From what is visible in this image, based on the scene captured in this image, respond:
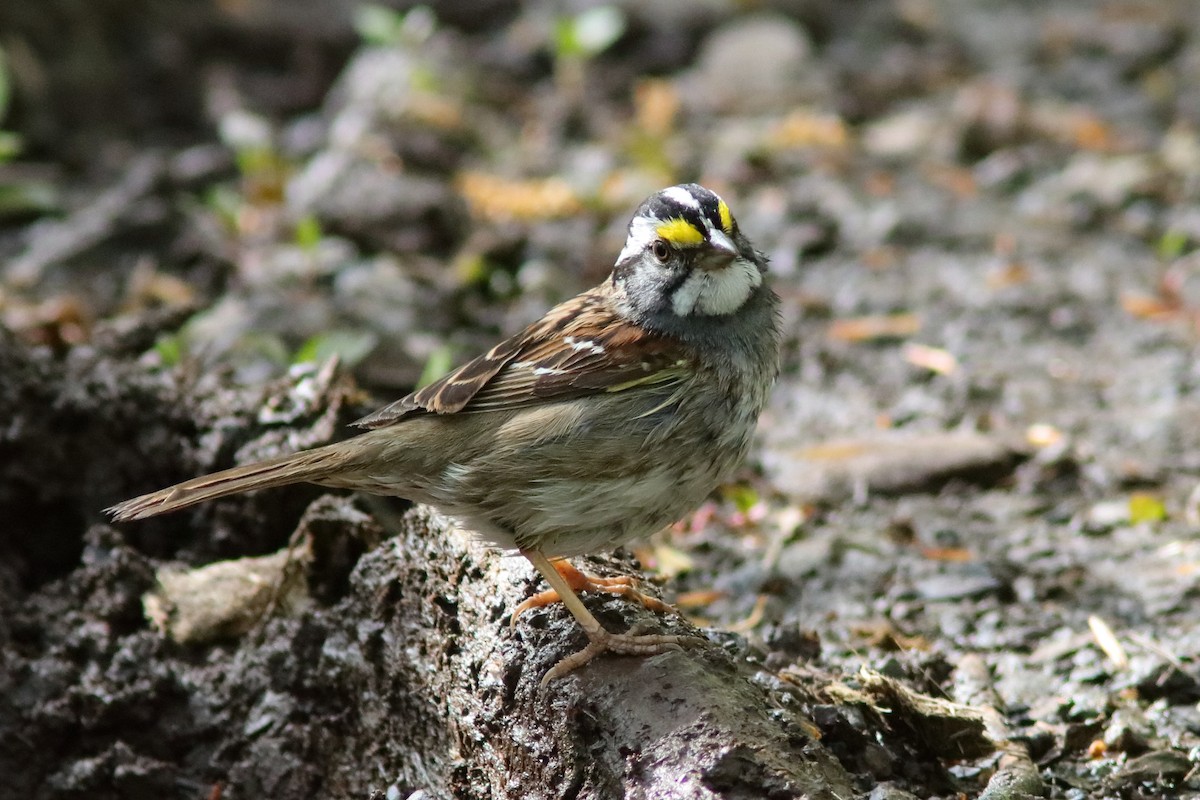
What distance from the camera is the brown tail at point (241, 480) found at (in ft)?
11.6

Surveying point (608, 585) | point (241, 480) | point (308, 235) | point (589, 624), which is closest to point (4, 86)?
point (308, 235)

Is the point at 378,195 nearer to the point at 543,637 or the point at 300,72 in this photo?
the point at 300,72

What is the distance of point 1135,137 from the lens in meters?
8.18

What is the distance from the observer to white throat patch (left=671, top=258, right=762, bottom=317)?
3.87 m

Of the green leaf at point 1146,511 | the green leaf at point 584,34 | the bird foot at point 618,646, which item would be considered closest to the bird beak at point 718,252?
the bird foot at point 618,646

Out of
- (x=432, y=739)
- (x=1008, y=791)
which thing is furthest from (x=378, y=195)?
(x=1008, y=791)

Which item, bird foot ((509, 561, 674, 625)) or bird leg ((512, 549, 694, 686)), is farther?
bird foot ((509, 561, 674, 625))

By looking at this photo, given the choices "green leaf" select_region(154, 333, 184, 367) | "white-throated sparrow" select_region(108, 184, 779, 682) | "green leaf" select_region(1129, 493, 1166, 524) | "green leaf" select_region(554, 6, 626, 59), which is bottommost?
"green leaf" select_region(1129, 493, 1166, 524)

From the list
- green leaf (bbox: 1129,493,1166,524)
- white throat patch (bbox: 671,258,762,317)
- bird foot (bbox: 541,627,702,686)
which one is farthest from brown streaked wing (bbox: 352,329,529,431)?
green leaf (bbox: 1129,493,1166,524)

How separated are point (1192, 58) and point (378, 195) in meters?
5.39

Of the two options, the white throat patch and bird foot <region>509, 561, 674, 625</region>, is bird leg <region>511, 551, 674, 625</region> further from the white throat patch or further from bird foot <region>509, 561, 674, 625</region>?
the white throat patch

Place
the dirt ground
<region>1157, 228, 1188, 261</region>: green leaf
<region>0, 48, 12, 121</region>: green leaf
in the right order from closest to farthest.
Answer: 1. the dirt ground
2. <region>1157, 228, 1188, 261</region>: green leaf
3. <region>0, 48, 12, 121</region>: green leaf

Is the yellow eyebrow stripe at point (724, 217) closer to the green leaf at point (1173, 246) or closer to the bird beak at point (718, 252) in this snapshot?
the bird beak at point (718, 252)

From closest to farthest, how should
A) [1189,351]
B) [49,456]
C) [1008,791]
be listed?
[1008,791]
[49,456]
[1189,351]
